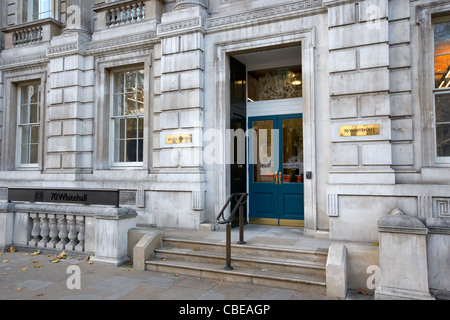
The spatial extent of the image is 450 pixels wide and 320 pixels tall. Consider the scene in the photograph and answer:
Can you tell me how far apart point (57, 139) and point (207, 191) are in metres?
5.22

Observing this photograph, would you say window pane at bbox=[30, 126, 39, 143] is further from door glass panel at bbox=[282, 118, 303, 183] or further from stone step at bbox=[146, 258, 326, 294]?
door glass panel at bbox=[282, 118, 303, 183]

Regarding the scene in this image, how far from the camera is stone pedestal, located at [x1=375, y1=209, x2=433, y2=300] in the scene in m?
4.53

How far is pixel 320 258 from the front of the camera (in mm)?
5562

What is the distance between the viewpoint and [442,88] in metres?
6.60

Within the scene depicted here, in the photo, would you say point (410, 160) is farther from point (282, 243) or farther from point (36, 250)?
point (36, 250)

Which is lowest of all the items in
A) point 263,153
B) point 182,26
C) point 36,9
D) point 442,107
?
point 263,153

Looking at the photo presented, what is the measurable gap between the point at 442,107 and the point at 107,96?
8657 mm

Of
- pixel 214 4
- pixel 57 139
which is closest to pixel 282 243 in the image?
pixel 214 4

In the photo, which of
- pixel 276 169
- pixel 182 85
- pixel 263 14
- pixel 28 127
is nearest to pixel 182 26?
pixel 182 85

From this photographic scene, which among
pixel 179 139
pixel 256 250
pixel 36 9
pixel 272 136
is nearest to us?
pixel 256 250

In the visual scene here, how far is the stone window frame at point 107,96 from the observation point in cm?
927

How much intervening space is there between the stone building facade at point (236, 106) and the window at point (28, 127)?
52 millimetres

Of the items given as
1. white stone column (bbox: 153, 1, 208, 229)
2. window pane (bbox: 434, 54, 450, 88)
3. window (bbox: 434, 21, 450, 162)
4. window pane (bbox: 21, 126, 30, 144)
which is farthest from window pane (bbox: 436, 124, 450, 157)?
window pane (bbox: 21, 126, 30, 144)

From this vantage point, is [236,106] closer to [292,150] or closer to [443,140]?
[292,150]
